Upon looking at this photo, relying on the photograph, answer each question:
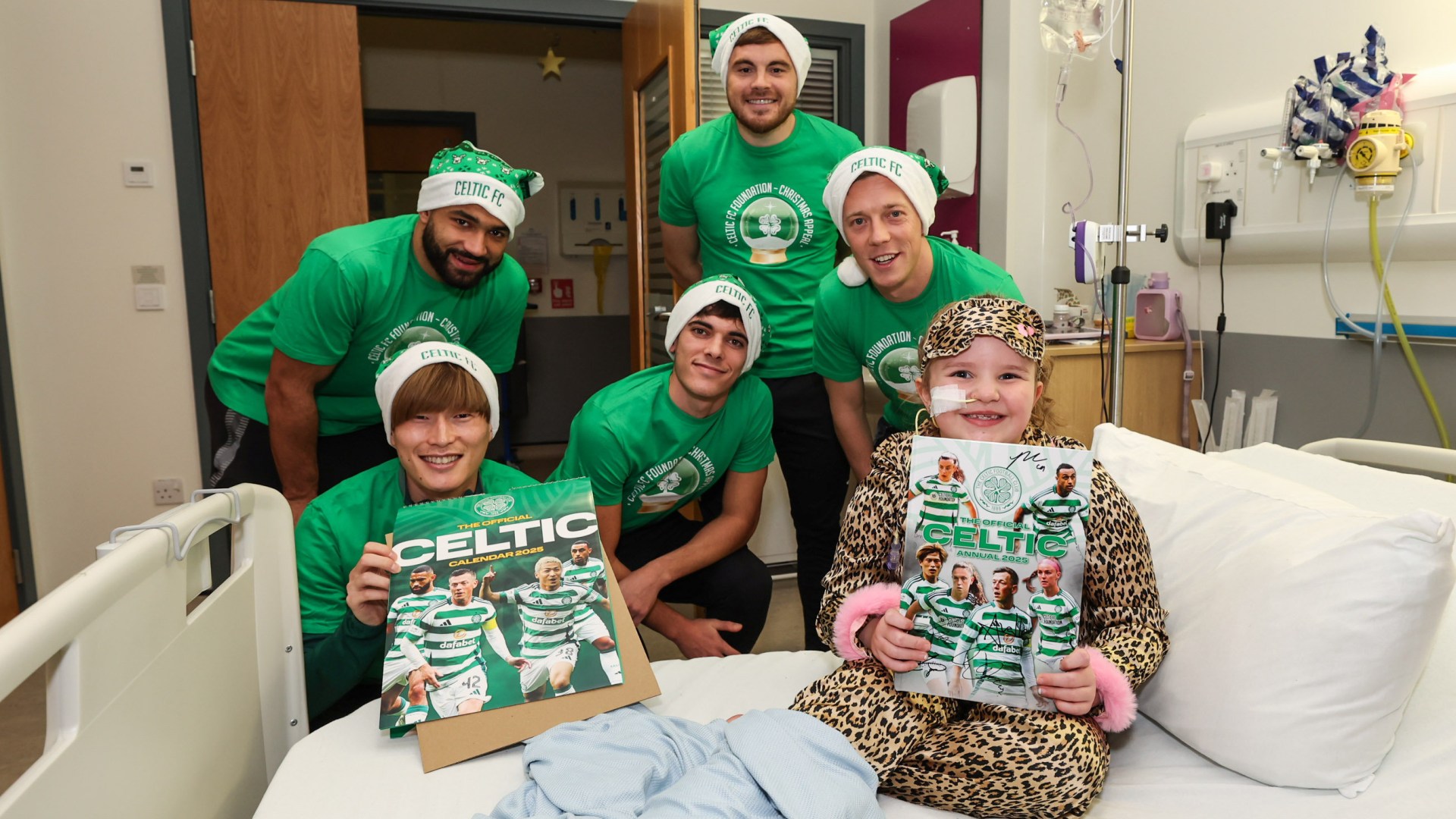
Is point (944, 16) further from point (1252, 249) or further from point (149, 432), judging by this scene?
point (149, 432)

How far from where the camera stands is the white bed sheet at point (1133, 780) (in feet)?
3.49

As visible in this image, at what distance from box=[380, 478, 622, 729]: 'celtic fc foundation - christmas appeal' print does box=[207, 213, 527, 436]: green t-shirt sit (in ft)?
2.25

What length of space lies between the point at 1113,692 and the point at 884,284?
2.92ft

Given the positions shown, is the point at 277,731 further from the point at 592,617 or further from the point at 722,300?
the point at 722,300

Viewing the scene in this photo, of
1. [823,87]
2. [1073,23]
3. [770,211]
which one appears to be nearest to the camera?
[770,211]

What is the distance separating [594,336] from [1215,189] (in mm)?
4203

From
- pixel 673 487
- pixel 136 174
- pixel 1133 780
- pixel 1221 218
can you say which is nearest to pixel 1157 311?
pixel 1221 218

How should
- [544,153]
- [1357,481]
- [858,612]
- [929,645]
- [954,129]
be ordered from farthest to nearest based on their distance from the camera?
[544,153]
[954,129]
[1357,481]
[858,612]
[929,645]

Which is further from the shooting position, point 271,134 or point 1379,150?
point 271,134

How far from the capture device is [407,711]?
119 centimetres

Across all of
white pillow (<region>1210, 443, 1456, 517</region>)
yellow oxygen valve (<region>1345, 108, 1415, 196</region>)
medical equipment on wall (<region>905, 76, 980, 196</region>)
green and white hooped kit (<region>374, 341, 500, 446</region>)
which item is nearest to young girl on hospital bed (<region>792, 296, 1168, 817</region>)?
white pillow (<region>1210, 443, 1456, 517</region>)

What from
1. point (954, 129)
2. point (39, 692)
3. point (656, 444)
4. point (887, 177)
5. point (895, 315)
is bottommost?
point (39, 692)

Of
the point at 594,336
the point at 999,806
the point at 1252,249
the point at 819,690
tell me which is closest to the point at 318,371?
the point at 819,690

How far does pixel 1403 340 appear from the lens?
198cm
